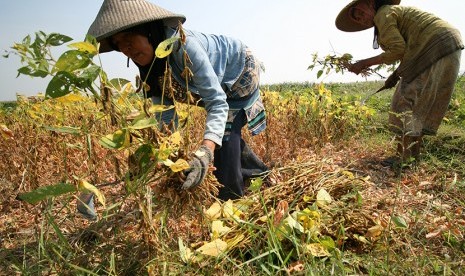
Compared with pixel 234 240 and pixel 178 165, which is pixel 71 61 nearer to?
pixel 178 165

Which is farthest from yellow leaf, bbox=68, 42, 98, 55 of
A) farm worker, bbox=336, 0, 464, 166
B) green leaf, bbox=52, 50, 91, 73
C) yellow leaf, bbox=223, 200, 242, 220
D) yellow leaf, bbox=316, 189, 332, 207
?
farm worker, bbox=336, 0, 464, 166

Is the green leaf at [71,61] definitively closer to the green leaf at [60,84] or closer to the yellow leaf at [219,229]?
the green leaf at [60,84]

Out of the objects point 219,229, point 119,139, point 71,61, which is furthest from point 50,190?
point 219,229

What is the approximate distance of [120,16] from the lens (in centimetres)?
139

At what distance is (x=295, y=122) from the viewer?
11.2 feet

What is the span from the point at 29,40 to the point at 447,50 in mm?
2606

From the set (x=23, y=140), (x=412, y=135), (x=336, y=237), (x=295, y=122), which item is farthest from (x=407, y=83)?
(x=23, y=140)

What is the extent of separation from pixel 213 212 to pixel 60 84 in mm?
761

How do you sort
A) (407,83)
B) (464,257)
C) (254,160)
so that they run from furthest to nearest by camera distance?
(407,83) < (254,160) < (464,257)

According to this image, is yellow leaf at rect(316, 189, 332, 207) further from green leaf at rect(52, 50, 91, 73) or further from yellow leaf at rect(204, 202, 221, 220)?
green leaf at rect(52, 50, 91, 73)

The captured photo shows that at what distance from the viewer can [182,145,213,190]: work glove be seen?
4.06 feet

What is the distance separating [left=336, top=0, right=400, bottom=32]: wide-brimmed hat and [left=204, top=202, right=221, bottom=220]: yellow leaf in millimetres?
2099

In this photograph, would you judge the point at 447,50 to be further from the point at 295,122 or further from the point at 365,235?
the point at 365,235

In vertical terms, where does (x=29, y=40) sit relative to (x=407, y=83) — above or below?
above
